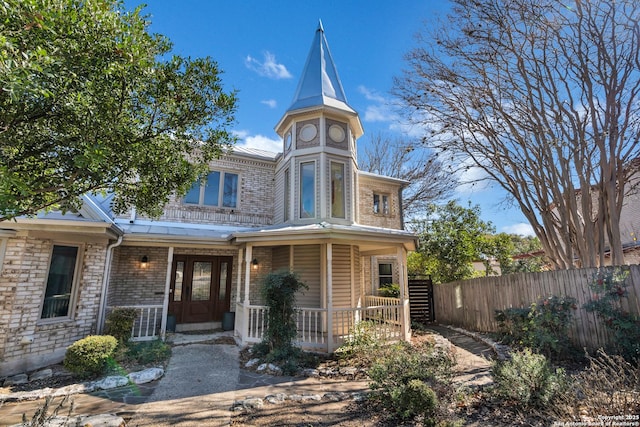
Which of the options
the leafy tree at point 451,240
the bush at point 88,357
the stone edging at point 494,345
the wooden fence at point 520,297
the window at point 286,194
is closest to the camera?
the bush at point 88,357

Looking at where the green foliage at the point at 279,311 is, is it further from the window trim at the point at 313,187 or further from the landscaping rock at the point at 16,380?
the landscaping rock at the point at 16,380

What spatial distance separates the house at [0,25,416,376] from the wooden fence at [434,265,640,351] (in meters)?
2.64

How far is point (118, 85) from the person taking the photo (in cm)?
396

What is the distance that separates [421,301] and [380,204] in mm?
4732

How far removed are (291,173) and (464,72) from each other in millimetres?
6309

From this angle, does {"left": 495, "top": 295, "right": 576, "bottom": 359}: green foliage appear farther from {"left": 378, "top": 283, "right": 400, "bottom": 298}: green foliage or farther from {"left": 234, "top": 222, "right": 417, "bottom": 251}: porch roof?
{"left": 378, "top": 283, "right": 400, "bottom": 298}: green foliage

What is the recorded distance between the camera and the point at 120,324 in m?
6.97

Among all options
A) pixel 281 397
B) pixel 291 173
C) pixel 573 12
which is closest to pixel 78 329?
pixel 281 397

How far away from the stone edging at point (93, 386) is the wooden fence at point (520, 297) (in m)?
8.58

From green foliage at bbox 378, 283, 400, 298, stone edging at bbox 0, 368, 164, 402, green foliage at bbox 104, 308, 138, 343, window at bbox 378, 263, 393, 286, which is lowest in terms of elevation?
stone edging at bbox 0, 368, 164, 402

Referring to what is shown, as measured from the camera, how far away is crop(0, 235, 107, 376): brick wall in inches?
228

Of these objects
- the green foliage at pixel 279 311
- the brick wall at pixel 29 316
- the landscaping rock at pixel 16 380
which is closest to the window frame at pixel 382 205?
the green foliage at pixel 279 311

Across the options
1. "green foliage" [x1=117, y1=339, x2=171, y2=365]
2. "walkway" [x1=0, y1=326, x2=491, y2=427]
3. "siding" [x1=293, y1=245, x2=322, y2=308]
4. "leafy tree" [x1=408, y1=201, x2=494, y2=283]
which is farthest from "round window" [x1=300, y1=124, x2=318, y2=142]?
"green foliage" [x1=117, y1=339, x2=171, y2=365]

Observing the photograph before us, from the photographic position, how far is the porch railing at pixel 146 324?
7887 millimetres
